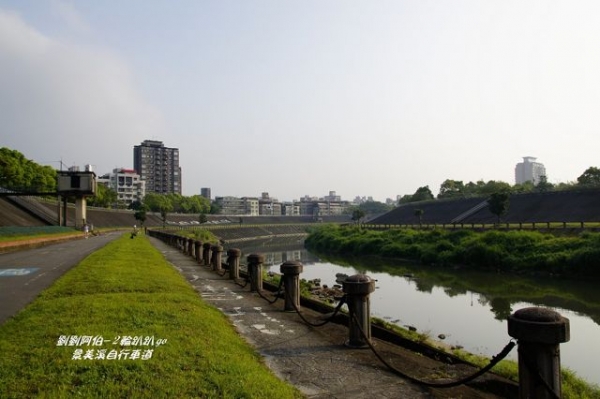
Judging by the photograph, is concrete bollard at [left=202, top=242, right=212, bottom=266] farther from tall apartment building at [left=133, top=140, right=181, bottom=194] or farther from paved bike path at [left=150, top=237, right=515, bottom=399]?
tall apartment building at [left=133, top=140, right=181, bottom=194]

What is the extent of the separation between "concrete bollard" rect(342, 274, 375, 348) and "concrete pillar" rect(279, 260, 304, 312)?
2811mm

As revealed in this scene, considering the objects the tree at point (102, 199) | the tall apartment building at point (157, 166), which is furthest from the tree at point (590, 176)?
the tall apartment building at point (157, 166)

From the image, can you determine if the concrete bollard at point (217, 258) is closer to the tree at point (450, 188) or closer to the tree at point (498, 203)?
the tree at point (498, 203)

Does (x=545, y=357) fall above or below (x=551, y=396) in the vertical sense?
above

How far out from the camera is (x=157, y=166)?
17650 cm

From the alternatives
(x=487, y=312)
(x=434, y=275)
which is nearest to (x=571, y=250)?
(x=434, y=275)

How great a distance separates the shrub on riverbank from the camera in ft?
97.0

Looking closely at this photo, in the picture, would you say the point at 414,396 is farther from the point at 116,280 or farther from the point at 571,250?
the point at 571,250

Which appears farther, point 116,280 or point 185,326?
point 116,280

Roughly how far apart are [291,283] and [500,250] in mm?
30707

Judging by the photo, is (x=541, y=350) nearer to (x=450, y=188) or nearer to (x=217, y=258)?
(x=217, y=258)

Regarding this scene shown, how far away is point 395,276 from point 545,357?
102ft

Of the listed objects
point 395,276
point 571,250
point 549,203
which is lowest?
point 395,276

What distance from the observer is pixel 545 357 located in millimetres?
4152
